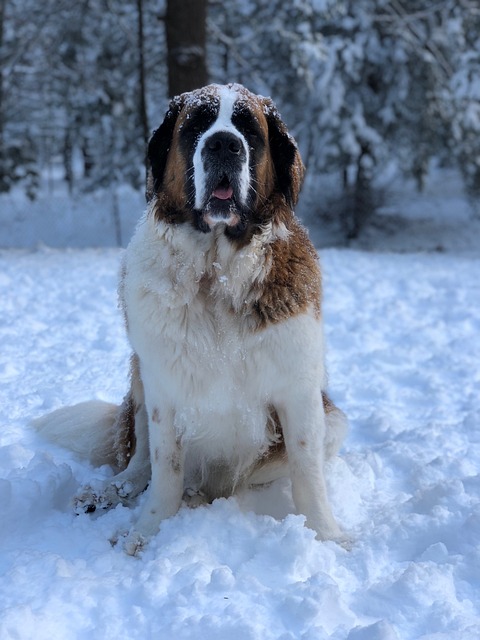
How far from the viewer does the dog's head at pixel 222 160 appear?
90.7 inches

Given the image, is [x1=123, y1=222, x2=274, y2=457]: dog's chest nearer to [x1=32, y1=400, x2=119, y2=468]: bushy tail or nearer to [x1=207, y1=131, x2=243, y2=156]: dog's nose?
[x1=207, y1=131, x2=243, y2=156]: dog's nose

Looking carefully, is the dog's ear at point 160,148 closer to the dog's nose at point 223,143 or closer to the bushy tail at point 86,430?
the dog's nose at point 223,143

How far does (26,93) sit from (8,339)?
14.8 metres

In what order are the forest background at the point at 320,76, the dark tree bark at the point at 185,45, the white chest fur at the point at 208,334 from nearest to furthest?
1. the white chest fur at the point at 208,334
2. the dark tree bark at the point at 185,45
3. the forest background at the point at 320,76

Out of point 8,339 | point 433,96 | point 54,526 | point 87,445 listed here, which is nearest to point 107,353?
point 8,339

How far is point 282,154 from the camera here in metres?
2.54

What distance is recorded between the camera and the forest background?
1130 centimetres

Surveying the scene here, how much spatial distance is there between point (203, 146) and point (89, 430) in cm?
153

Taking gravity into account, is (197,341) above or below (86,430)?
above

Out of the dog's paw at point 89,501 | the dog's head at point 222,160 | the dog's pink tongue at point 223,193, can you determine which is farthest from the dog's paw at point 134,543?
the dog's pink tongue at point 223,193

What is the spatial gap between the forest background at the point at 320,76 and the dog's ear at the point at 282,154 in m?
9.07

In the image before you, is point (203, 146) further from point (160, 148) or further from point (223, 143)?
point (160, 148)

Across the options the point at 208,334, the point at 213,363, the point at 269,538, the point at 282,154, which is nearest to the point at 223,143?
the point at 282,154

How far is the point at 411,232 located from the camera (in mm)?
14805
